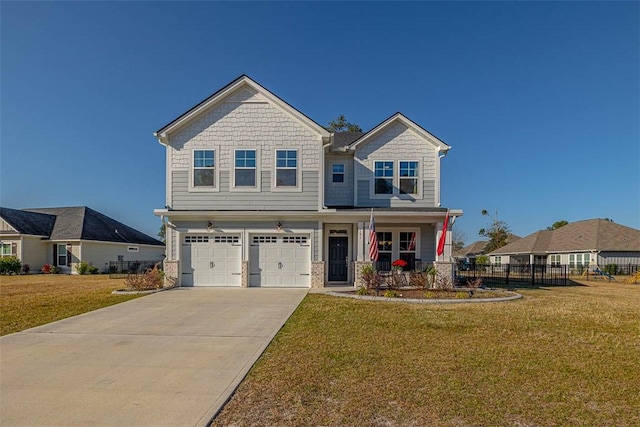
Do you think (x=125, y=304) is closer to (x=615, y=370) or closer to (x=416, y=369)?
(x=416, y=369)

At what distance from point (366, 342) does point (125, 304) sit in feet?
26.9

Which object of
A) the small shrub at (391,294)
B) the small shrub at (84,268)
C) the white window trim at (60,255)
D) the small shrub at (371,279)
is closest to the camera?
the small shrub at (391,294)

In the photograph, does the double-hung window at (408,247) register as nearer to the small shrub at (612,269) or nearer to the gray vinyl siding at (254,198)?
the gray vinyl siding at (254,198)

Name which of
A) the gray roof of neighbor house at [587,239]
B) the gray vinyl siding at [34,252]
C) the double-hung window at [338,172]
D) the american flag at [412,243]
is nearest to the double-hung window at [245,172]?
the double-hung window at [338,172]

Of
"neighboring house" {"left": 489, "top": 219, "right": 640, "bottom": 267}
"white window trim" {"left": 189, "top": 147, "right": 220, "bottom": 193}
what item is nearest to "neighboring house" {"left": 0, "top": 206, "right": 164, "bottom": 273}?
"white window trim" {"left": 189, "top": 147, "right": 220, "bottom": 193}

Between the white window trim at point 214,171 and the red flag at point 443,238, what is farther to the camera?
the white window trim at point 214,171

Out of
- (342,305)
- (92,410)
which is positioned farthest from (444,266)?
(92,410)

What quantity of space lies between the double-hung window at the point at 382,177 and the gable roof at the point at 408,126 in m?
1.28

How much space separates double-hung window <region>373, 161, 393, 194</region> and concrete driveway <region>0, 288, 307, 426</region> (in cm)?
817

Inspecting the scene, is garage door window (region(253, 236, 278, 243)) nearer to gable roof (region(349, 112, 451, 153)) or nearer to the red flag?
gable roof (region(349, 112, 451, 153))

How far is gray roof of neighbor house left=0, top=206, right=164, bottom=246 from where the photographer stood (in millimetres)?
27844

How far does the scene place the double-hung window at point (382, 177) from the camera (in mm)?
16281

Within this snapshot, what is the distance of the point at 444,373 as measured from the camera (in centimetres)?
506

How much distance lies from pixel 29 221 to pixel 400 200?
29539mm
